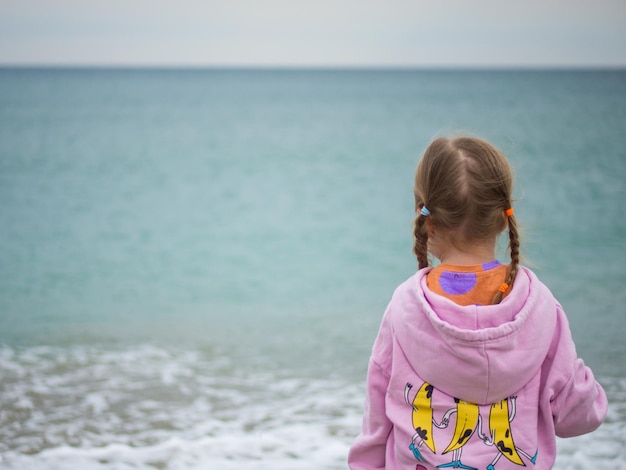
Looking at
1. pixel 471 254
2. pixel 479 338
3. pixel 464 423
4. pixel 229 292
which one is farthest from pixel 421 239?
pixel 229 292

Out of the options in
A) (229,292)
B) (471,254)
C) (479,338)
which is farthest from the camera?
(229,292)

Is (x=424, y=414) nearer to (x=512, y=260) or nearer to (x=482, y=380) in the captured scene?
(x=482, y=380)

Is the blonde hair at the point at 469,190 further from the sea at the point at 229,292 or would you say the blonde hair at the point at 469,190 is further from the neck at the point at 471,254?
the sea at the point at 229,292

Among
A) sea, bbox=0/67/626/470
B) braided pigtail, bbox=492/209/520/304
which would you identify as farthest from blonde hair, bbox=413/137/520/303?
sea, bbox=0/67/626/470

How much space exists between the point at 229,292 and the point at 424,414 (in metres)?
5.67

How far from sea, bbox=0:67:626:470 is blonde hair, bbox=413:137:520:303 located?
0.16 metres

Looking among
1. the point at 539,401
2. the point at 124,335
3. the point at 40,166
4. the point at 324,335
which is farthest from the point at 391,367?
the point at 40,166

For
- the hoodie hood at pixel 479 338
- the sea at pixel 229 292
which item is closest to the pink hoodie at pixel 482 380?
the hoodie hood at pixel 479 338

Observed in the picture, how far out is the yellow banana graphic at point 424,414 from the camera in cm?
139

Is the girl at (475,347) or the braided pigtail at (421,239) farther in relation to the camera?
the braided pigtail at (421,239)

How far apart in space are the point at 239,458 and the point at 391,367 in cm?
189

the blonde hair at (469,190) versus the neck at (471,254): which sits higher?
the blonde hair at (469,190)

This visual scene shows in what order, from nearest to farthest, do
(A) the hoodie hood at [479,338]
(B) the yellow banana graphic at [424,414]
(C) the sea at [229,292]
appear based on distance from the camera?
(A) the hoodie hood at [479,338] → (B) the yellow banana graphic at [424,414] → (C) the sea at [229,292]

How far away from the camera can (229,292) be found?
6953 mm
